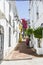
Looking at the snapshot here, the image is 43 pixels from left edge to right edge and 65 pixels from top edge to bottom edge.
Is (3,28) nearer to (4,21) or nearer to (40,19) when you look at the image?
(4,21)

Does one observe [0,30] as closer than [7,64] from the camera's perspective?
No

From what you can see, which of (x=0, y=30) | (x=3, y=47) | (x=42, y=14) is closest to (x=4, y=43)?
(x=3, y=47)

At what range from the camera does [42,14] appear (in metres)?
24.0

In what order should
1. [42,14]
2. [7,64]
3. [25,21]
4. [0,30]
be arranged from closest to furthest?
[7,64] < [0,30] < [42,14] < [25,21]

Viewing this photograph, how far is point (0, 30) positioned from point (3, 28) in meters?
0.87

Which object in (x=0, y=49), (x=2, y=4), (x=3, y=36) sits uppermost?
(x=2, y=4)

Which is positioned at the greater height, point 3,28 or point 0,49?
point 3,28

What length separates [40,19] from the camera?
2455cm

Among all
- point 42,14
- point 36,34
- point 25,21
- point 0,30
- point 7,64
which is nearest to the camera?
point 7,64

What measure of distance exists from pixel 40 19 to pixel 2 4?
26.7 ft

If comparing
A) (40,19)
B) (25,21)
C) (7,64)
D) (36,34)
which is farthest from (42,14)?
(25,21)

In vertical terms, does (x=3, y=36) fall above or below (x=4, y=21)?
below

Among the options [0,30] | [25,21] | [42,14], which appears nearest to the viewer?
[0,30]

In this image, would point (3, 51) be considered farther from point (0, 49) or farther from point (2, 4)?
point (2, 4)
